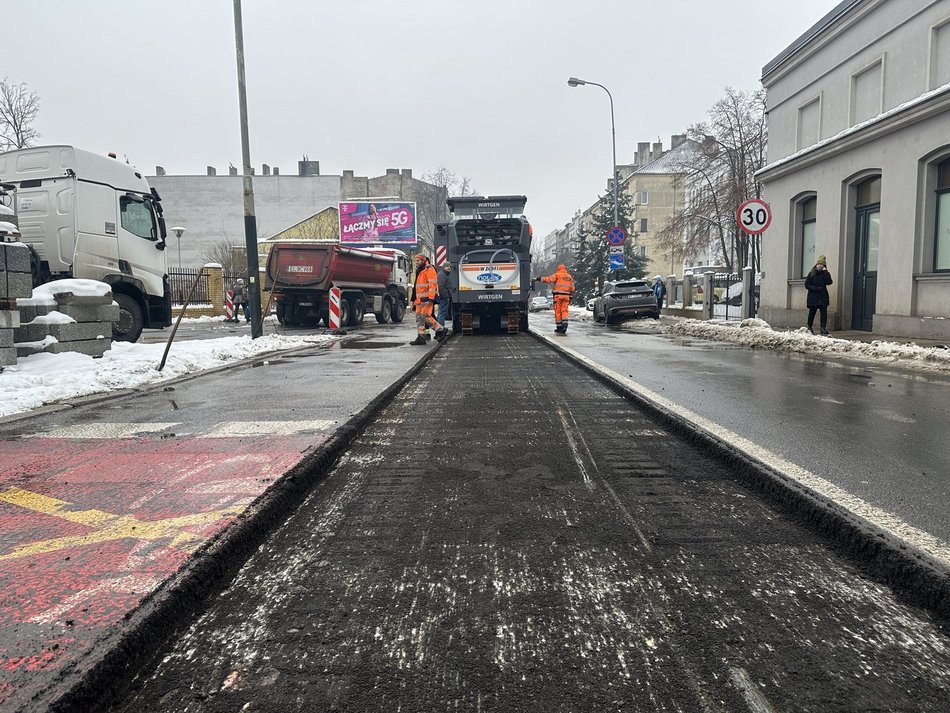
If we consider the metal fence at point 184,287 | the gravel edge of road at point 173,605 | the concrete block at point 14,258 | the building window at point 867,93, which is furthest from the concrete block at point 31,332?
the metal fence at point 184,287

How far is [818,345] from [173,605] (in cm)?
1247

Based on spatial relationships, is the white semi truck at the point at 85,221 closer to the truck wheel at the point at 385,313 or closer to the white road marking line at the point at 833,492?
the white road marking line at the point at 833,492

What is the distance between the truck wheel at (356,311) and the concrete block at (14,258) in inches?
623

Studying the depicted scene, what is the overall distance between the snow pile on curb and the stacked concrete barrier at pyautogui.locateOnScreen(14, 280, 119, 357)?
451 inches

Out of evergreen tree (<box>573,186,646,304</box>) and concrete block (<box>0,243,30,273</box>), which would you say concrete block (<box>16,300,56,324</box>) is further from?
evergreen tree (<box>573,186,646,304</box>)

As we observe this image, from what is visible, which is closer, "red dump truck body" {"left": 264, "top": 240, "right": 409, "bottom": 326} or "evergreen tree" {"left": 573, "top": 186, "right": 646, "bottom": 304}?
"red dump truck body" {"left": 264, "top": 240, "right": 409, "bottom": 326}

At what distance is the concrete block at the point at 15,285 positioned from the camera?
7.94 m

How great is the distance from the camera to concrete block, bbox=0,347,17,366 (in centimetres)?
799

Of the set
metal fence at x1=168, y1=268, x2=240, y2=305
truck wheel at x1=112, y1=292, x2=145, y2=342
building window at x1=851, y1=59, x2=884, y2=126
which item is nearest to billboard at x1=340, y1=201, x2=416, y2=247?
metal fence at x1=168, y1=268, x2=240, y2=305

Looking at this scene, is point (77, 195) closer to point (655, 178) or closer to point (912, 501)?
point (912, 501)

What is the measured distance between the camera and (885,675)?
2.02 meters

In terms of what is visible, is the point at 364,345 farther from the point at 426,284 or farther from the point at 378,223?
the point at 378,223

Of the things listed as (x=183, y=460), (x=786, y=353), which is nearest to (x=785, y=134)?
(x=786, y=353)

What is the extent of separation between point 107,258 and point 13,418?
790cm
